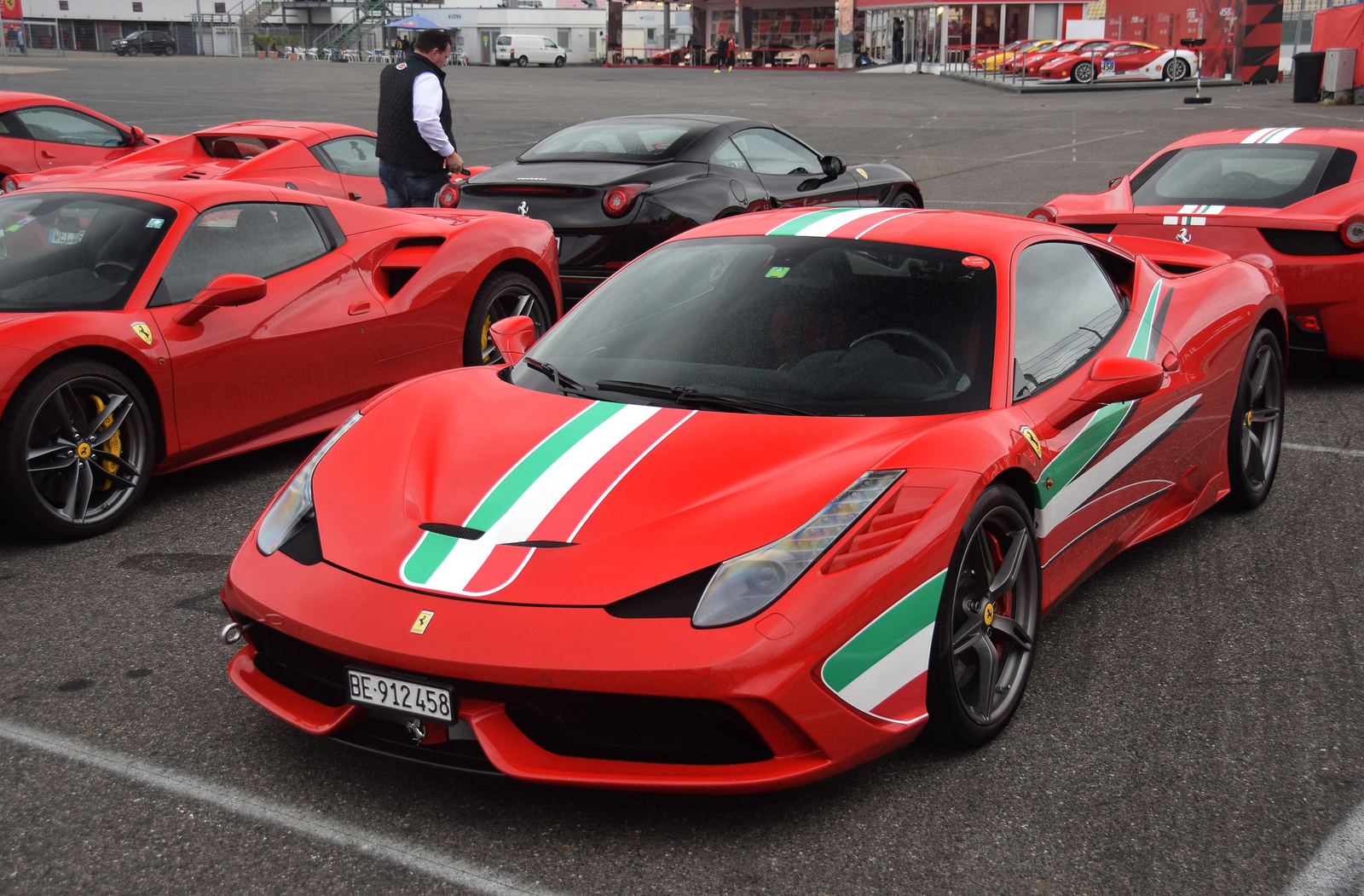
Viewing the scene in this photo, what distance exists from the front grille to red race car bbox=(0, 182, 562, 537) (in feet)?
8.19

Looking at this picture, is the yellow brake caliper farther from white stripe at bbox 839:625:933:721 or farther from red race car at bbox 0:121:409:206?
red race car at bbox 0:121:409:206

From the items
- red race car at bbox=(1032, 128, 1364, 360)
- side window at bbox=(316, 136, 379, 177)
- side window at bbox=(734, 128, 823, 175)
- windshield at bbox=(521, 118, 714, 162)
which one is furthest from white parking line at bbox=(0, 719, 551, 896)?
side window at bbox=(316, 136, 379, 177)

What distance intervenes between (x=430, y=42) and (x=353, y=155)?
2.52 metres

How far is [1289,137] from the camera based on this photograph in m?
7.29

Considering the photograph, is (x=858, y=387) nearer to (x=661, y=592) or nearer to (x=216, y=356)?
(x=661, y=592)

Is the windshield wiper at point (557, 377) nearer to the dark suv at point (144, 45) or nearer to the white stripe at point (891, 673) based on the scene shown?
the white stripe at point (891, 673)

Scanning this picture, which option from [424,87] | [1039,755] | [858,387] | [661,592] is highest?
[424,87]

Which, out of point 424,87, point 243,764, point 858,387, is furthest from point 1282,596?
point 424,87

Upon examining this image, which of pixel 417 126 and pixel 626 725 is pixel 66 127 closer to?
pixel 417 126

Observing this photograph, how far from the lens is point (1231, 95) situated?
32344 mm

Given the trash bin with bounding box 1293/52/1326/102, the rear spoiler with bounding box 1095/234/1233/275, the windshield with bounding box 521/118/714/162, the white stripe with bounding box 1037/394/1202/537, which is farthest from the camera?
the trash bin with bounding box 1293/52/1326/102

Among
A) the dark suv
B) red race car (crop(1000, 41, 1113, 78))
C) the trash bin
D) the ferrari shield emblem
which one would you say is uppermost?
the dark suv

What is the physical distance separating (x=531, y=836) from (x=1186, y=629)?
85.0 inches

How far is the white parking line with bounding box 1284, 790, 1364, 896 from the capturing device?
251 centimetres
